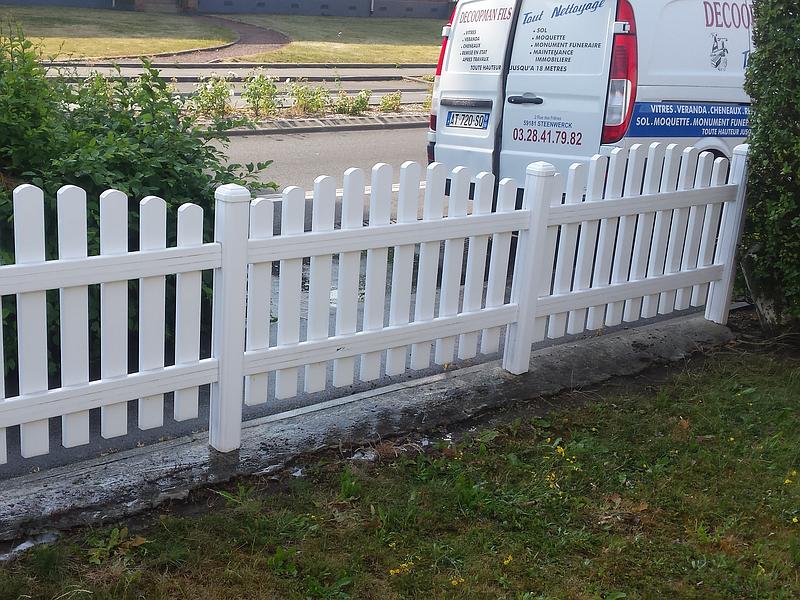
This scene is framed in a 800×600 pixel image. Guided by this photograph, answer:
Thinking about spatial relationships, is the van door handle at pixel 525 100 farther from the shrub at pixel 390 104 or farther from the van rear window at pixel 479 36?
the shrub at pixel 390 104

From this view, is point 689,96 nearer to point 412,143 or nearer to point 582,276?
point 582,276

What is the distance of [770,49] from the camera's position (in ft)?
17.1

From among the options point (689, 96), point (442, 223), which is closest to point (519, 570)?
point (442, 223)

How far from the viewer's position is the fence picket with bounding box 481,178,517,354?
4.73 m

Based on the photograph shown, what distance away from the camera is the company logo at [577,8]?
22.6 ft

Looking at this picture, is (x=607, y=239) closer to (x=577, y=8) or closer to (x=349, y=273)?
(x=349, y=273)

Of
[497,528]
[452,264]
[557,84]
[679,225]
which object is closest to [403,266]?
[452,264]

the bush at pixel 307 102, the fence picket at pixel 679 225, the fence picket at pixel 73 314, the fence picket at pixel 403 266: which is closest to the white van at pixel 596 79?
the fence picket at pixel 679 225

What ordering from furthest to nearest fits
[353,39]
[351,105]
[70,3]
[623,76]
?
[70,3] → [353,39] → [351,105] → [623,76]

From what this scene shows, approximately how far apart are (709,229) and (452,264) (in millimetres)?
A: 2039

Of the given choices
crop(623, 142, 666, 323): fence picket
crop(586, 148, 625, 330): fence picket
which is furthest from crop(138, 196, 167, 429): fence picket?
crop(623, 142, 666, 323): fence picket

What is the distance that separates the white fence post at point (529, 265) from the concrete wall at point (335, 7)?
1388 inches

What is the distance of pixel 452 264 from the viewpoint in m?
4.72

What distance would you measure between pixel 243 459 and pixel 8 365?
1.13 meters
